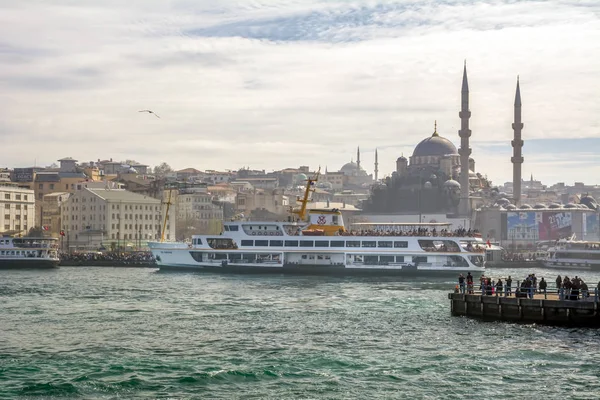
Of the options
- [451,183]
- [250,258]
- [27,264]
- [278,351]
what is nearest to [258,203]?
[451,183]

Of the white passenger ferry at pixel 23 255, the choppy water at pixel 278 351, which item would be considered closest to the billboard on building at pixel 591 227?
the white passenger ferry at pixel 23 255

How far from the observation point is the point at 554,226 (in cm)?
14112

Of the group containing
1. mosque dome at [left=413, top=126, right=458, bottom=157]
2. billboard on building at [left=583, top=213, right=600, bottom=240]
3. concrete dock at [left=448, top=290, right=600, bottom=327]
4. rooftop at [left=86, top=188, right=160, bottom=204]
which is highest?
mosque dome at [left=413, top=126, right=458, bottom=157]

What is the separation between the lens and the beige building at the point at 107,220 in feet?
408

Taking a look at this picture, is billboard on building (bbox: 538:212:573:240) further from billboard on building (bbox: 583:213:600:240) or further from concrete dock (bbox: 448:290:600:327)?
concrete dock (bbox: 448:290:600:327)

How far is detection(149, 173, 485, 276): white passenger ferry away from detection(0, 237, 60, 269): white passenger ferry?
15176 mm

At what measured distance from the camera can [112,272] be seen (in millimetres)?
82062

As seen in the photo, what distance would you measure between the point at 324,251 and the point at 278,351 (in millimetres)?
42094

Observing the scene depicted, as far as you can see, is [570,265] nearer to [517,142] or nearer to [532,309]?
[517,142]

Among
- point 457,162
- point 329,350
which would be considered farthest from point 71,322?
point 457,162

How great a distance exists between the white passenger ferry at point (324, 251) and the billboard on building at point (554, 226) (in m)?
65.5

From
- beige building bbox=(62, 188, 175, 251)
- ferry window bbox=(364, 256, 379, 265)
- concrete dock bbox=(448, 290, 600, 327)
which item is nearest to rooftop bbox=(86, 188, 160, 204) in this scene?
beige building bbox=(62, 188, 175, 251)

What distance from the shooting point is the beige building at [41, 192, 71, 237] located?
13225 centimetres

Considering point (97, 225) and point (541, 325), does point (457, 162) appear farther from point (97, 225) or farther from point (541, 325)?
point (541, 325)
